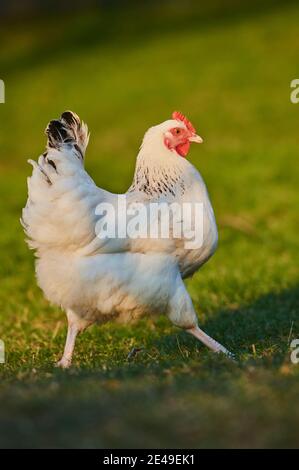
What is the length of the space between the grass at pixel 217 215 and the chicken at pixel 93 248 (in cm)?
39

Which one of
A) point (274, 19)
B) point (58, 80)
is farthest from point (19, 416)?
point (274, 19)

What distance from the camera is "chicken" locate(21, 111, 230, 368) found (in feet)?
21.0

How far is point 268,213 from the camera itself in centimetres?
1288

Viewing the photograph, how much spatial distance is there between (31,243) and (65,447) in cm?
258

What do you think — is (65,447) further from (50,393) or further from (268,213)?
(268,213)
